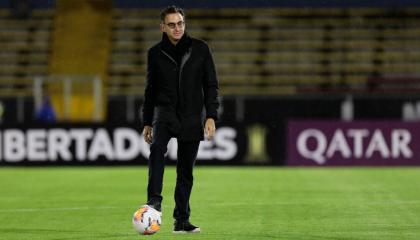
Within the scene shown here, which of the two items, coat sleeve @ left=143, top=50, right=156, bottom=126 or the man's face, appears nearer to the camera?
the man's face

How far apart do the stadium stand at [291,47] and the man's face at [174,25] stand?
23038mm

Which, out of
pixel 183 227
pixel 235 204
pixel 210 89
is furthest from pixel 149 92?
pixel 235 204

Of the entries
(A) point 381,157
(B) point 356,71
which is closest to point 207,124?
(A) point 381,157

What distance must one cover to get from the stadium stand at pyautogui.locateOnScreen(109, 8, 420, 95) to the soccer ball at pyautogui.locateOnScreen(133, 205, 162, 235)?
2309cm

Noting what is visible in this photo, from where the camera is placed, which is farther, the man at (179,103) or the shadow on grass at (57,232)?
the shadow on grass at (57,232)

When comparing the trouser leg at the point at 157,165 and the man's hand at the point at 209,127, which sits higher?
the man's hand at the point at 209,127

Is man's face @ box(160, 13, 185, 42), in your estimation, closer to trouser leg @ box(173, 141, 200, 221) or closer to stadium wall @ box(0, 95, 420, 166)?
trouser leg @ box(173, 141, 200, 221)

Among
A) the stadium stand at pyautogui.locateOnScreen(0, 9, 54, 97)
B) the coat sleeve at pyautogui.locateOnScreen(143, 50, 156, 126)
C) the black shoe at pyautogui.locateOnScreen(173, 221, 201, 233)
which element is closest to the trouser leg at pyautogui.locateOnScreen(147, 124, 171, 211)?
the coat sleeve at pyautogui.locateOnScreen(143, 50, 156, 126)

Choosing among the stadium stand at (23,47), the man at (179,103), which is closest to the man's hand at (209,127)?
the man at (179,103)

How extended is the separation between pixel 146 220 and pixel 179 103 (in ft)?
3.42

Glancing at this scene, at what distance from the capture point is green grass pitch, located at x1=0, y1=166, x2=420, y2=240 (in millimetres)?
9992

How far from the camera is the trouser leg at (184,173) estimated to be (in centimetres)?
958

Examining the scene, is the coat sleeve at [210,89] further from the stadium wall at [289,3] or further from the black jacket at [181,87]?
the stadium wall at [289,3]

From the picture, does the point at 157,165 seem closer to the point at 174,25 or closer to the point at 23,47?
the point at 174,25
